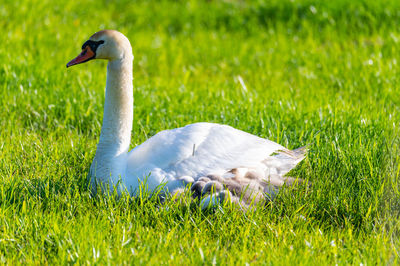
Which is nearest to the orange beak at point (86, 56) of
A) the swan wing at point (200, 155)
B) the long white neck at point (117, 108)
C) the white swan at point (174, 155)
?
the white swan at point (174, 155)

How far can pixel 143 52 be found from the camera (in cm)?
771

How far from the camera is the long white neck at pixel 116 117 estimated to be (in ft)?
12.0

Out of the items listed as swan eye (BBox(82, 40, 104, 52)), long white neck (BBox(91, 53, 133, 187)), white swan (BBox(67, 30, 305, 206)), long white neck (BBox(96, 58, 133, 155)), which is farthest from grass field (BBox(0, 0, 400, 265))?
swan eye (BBox(82, 40, 104, 52))

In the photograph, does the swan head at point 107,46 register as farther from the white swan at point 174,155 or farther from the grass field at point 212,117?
the grass field at point 212,117

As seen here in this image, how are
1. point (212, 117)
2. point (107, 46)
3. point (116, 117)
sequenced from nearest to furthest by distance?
1. point (107, 46)
2. point (116, 117)
3. point (212, 117)

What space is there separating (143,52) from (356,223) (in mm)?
4880

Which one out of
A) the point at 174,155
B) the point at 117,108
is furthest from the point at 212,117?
the point at 174,155

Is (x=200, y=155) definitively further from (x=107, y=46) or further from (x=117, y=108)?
(x=107, y=46)

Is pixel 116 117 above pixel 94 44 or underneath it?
underneath

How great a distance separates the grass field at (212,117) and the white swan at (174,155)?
0.15m

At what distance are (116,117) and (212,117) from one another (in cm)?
152

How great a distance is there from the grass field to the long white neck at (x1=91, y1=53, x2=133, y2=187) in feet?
0.87

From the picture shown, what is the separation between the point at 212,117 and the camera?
202 inches

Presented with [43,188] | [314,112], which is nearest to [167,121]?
[314,112]
